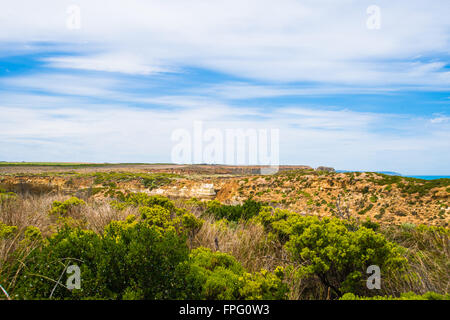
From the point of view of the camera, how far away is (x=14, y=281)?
3400mm

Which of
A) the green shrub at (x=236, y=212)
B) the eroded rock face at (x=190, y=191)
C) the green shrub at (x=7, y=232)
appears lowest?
the eroded rock face at (x=190, y=191)

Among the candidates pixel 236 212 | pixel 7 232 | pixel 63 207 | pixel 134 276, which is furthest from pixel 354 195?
pixel 7 232

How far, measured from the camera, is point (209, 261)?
3896mm

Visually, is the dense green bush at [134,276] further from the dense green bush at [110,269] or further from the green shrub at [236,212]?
the green shrub at [236,212]

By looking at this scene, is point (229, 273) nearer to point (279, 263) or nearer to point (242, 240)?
point (279, 263)

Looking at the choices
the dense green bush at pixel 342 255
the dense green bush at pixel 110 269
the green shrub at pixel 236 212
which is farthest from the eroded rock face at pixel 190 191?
the dense green bush at pixel 110 269

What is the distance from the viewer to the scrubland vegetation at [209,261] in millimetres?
3045

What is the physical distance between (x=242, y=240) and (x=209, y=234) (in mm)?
644

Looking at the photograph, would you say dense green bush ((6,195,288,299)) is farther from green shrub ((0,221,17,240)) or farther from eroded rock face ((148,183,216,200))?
eroded rock face ((148,183,216,200))

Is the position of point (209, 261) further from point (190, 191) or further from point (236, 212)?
point (190, 191)

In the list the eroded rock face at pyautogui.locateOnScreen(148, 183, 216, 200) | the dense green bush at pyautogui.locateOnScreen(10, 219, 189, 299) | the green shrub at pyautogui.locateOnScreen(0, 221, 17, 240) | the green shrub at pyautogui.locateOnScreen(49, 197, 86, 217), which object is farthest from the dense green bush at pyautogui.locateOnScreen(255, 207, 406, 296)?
the eroded rock face at pyautogui.locateOnScreen(148, 183, 216, 200)

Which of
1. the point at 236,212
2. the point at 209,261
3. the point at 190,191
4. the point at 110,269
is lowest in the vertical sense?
the point at 190,191

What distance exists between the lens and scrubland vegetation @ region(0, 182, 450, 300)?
3045mm
